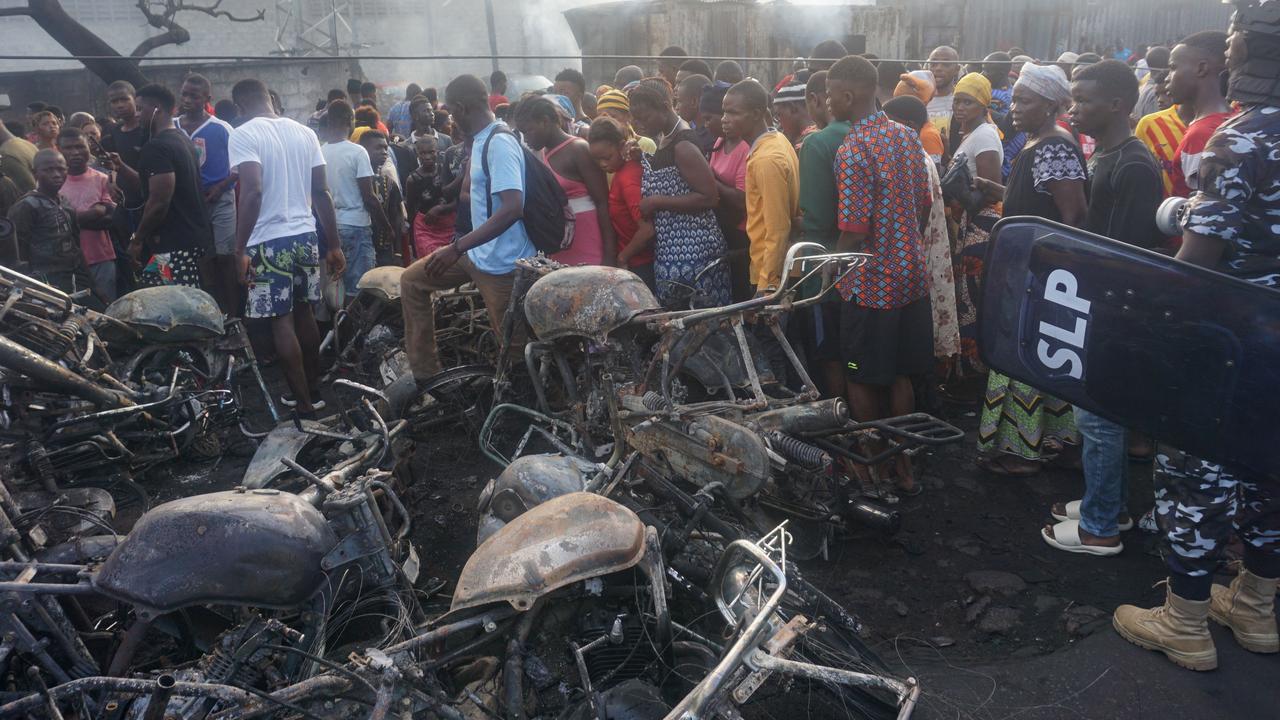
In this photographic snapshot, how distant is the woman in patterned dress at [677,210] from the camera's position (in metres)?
5.51

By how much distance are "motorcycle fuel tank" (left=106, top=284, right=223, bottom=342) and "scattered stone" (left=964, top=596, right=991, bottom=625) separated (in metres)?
5.08

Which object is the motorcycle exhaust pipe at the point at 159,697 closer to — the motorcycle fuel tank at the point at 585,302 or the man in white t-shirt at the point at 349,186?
the motorcycle fuel tank at the point at 585,302

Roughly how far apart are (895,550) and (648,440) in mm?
1524

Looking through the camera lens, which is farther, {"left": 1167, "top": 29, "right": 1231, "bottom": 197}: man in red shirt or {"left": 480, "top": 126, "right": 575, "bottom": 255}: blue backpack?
{"left": 480, "top": 126, "right": 575, "bottom": 255}: blue backpack

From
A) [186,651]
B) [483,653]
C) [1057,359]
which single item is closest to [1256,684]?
[1057,359]

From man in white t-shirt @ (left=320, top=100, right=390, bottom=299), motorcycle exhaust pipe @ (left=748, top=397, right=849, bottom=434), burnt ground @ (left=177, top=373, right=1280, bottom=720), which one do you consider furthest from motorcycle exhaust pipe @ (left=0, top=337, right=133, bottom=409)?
motorcycle exhaust pipe @ (left=748, top=397, right=849, bottom=434)

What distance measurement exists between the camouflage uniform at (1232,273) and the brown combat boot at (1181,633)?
166 mm

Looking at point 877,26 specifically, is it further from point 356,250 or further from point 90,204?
point 90,204

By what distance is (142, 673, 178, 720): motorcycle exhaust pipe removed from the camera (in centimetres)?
240

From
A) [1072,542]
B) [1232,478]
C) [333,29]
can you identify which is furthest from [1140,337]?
[333,29]

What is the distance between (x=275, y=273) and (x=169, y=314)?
0.74 m

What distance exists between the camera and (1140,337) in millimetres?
2305

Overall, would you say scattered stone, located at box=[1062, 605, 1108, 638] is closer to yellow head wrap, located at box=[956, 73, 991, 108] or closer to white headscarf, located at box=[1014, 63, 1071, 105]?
white headscarf, located at box=[1014, 63, 1071, 105]

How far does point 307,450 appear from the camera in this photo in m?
4.46
